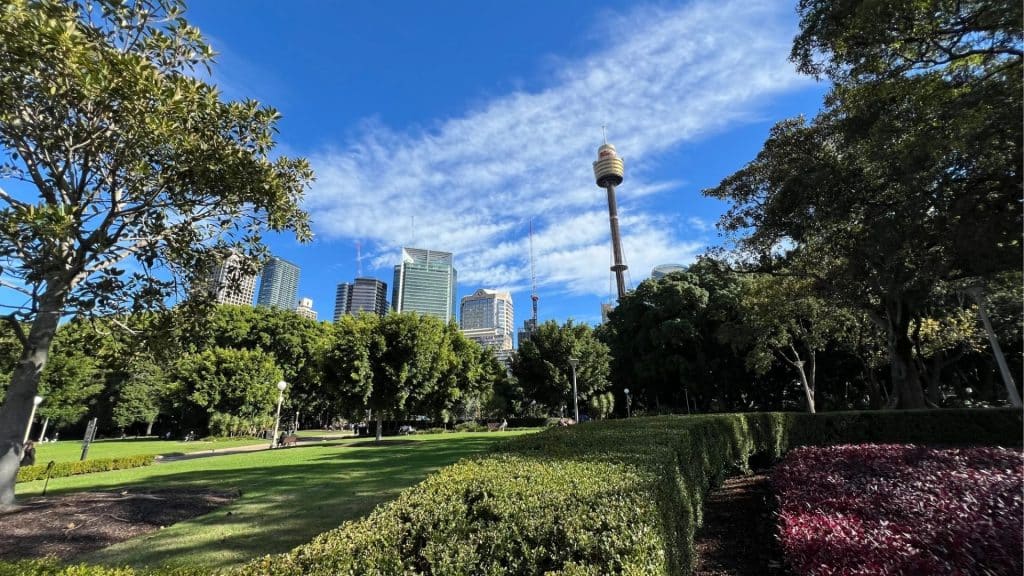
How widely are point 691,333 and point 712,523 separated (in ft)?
92.4

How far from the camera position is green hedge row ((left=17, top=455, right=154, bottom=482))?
35.8 ft

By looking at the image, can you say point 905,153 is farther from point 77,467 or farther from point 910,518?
point 77,467

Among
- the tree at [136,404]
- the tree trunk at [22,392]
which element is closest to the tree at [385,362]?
the tree trunk at [22,392]

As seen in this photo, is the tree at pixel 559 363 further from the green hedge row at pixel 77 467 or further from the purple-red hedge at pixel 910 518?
the purple-red hedge at pixel 910 518

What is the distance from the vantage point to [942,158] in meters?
6.15

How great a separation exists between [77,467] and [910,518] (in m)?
19.1

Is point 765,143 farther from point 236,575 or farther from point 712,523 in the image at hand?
point 236,575

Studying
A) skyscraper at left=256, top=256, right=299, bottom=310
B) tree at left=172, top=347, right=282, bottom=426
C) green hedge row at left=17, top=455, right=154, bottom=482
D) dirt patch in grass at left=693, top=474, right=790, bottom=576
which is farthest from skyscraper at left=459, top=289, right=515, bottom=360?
dirt patch in grass at left=693, top=474, right=790, bottom=576

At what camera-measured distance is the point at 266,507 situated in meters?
7.00

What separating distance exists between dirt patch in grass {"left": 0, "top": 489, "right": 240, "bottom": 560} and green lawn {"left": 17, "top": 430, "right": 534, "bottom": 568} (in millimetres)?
384

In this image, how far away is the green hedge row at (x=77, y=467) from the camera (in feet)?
35.8

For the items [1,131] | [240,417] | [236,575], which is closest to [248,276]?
[1,131]

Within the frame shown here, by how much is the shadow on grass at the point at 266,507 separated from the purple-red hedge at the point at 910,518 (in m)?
5.34

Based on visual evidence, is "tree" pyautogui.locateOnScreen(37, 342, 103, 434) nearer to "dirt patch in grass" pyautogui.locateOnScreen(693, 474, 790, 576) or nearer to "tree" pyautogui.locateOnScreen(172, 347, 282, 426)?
"tree" pyautogui.locateOnScreen(172, 347, 282, 426)
